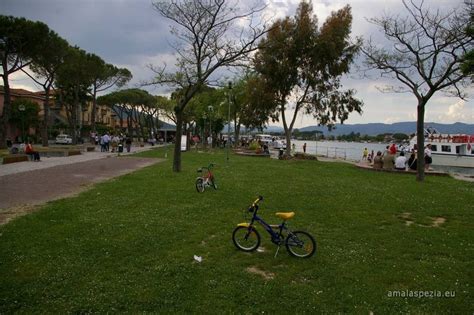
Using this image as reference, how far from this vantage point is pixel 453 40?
1639cm

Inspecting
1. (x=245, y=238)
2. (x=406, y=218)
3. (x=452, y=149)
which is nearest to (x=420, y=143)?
(x=406, y=218)

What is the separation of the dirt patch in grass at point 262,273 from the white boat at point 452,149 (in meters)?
39.6

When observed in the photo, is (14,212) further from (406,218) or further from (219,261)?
(406,218)

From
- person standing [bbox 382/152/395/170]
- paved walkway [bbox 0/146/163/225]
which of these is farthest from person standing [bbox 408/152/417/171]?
paved walkway [bbox 0/146/163/225]

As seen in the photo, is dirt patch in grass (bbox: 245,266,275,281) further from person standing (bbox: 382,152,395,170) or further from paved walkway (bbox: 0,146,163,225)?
person standing (bbox: 382,152,395,170)

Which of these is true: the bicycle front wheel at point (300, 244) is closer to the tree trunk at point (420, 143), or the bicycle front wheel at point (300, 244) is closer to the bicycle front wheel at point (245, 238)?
the bicycle front wheel at point (245, 238)

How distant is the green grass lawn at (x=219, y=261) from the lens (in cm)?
449

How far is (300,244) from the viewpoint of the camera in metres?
6.06

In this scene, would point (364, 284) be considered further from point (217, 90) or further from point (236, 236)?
point (217, 90)

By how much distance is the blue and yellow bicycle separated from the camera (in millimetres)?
6066

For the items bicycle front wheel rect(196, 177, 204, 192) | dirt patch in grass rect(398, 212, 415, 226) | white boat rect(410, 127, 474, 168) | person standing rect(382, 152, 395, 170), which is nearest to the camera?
dirt patch in grass rect(398, 212, 415, 226)

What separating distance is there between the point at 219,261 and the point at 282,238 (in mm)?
1094

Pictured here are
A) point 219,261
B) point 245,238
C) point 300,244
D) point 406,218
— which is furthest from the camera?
point 406,218

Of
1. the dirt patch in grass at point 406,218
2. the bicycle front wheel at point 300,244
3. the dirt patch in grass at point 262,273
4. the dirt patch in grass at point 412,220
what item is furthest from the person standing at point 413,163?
the dirt patch in grass at point 262,273
